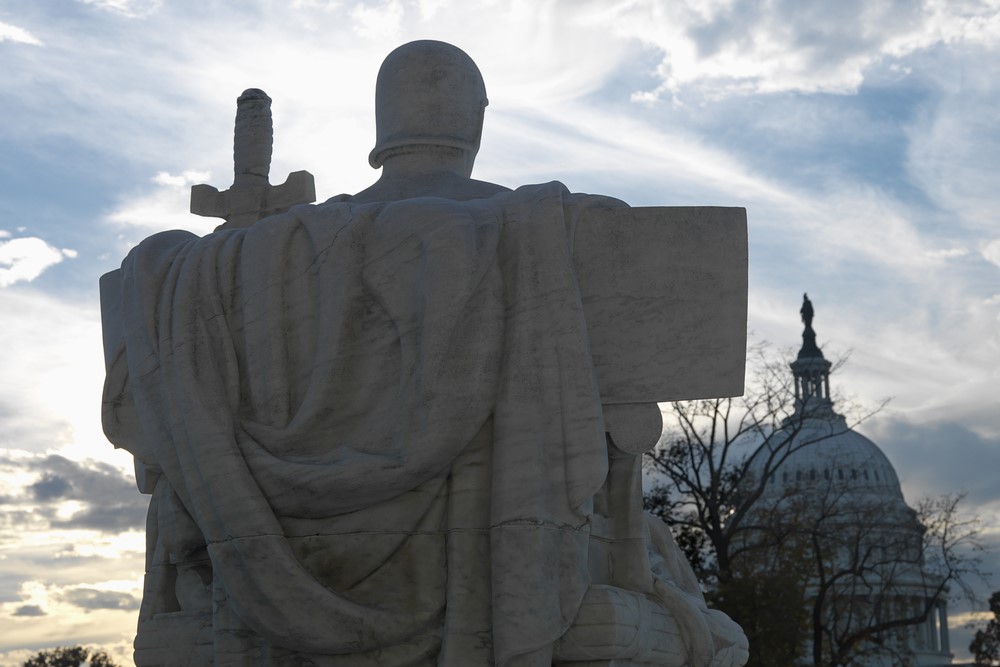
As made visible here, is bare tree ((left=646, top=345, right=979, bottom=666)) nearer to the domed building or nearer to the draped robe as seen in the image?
the domed building

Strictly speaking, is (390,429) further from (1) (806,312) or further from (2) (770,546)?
(1) (806,312)

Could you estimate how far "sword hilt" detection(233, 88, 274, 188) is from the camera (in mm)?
8453

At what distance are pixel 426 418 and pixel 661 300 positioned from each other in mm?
1435

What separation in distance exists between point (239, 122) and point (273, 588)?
132 inches

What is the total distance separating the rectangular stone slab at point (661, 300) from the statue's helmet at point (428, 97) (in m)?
1.11

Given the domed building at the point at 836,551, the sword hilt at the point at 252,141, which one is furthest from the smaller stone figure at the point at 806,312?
the sword hilt at the point at 252,141

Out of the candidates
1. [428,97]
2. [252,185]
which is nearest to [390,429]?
[428,97]

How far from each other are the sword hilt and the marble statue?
114cm

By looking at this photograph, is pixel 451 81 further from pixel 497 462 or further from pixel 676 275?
pixel 497 462

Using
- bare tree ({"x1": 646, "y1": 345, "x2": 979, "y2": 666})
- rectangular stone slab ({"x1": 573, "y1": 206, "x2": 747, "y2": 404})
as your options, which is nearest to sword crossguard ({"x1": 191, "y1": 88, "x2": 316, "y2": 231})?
rectangular stone slab ({"x1": 573, "y1": 206, "x2": 747, "y2": 404})

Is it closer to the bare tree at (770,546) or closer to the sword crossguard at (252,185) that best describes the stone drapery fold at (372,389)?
the sword crossguard at (252,185)

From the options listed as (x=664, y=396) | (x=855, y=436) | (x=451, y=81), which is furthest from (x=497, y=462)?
(x=855, y=436)

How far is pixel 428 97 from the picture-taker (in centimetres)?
757

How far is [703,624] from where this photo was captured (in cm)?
712
